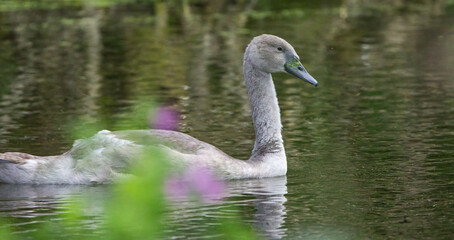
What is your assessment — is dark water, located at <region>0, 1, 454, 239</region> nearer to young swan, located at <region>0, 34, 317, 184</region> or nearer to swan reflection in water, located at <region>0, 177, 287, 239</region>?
swan reflection in water, located at <region>0, 177, 287, 239</region>

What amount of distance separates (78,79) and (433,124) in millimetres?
6318

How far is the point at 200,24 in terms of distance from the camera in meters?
22.9

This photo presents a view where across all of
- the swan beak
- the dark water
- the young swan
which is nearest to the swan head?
the swan beak

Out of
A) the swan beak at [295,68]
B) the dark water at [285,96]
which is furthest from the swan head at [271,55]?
the dark water at [285,96]

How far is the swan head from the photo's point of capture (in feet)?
31.1

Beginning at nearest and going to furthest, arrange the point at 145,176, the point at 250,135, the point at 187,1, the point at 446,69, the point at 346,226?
the point at 145,176, the point at 346,226, the point at 250,135, the point at 446,69, the point at 187,1

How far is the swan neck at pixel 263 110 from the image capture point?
9.29 meters

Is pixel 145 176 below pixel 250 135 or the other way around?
the other way around

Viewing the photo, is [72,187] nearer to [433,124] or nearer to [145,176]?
[433,124]

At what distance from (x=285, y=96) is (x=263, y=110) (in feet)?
14.0

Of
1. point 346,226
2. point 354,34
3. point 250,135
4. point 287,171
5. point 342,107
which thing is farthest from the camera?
point 354,34

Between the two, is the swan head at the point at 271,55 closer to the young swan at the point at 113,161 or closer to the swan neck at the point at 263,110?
the swan neck at the point at 263,110

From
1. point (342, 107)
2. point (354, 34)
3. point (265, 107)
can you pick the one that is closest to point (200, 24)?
point (354, 34)

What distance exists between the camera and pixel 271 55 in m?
9.49
